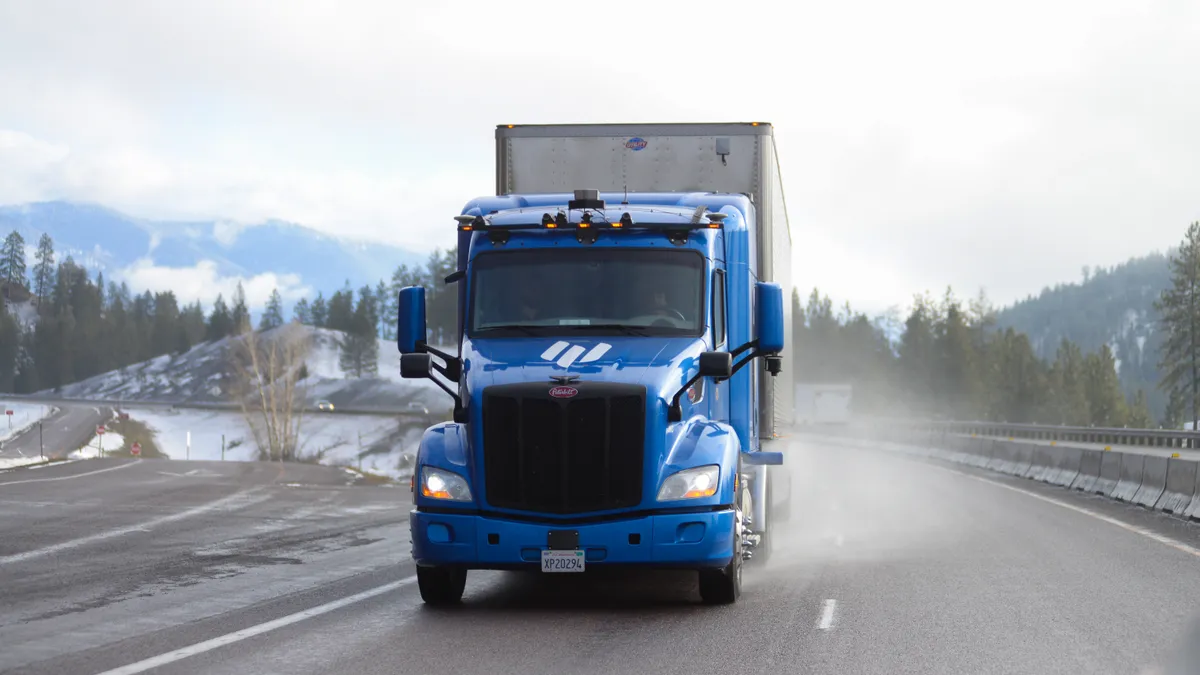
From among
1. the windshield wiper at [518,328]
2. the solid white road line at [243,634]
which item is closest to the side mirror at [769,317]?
the windshield wiper at [518,328]

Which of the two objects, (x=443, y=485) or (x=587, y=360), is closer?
(x=443, y=485)

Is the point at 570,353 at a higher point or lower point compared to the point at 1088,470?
higher

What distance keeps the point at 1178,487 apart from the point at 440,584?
1426 centimetres

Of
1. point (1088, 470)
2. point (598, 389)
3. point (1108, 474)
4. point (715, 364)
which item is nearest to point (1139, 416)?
point (1088, 470)

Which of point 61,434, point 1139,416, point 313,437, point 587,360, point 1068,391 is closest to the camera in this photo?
point 587,360

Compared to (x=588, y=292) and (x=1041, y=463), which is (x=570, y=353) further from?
(x=1041, y=463)

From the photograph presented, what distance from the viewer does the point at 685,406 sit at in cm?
1114

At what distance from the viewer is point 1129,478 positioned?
2448 cm

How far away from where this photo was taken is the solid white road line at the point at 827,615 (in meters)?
10.2

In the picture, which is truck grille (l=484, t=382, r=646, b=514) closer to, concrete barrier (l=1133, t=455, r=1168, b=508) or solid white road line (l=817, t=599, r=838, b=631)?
solid white road line (l=817, t=599, r=838, b=631)

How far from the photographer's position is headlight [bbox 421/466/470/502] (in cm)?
1069

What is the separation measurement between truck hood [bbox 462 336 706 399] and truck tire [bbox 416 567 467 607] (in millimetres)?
1567

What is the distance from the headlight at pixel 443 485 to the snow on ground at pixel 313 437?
103599mm

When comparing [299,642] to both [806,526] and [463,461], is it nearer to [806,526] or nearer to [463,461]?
[463,461]
